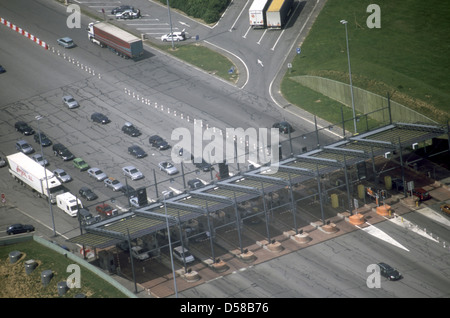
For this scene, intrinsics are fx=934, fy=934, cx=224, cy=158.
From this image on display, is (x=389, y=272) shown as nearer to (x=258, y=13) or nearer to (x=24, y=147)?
(x=24, y=147)

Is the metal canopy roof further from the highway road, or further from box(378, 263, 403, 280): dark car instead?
box(378, 263, 403, 280): dark car

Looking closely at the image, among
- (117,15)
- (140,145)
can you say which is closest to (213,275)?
(140,145)

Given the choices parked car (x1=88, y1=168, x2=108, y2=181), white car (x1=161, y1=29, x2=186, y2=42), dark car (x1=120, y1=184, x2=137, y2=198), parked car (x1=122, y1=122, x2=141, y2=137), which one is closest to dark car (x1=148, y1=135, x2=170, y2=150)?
parked car (x1=122, y1=122, x2=141, y2=137)

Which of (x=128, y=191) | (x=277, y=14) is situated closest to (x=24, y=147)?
(x=128, y=191)

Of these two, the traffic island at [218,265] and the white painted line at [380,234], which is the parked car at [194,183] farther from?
the white painted line at [380,234]
